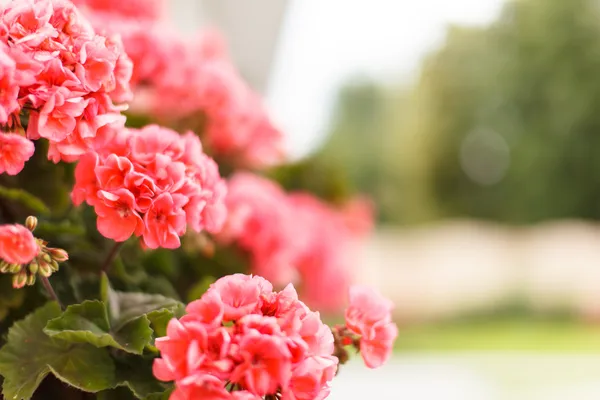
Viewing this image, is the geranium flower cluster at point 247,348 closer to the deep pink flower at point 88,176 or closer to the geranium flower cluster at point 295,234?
the deep pink flower at point 88,176

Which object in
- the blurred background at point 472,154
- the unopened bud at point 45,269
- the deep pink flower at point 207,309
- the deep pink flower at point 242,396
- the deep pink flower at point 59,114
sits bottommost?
the blurred background at point 472,154

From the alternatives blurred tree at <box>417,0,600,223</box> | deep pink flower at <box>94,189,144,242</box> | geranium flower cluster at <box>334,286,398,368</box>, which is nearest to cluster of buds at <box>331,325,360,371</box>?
geranium flower cluster at <box>334,286,398,368</box>

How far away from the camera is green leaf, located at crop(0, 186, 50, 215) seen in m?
0.39

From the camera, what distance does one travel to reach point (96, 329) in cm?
35

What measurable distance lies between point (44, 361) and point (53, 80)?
13 centimetres

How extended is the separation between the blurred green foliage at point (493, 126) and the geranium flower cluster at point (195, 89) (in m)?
5.96

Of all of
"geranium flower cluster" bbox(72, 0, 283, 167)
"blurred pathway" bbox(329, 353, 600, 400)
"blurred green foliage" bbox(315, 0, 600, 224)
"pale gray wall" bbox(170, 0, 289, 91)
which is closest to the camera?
"geranium flower cluster" bbox(72, 0, 283, 167)

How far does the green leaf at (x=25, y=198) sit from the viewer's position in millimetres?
393

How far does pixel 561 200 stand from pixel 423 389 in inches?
225

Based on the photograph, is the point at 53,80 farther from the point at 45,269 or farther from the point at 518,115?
the point at 518,115

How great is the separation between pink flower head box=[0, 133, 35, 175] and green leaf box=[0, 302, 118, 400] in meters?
0.08

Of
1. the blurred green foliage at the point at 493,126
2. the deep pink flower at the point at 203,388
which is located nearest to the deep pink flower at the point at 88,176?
the deep pink flower at the point at 203,388

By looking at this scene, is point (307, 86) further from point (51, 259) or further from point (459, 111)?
point (51, 259)

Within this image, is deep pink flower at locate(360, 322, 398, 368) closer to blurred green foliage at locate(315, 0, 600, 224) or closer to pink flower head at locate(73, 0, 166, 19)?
pink flower head at locate(73, 0, 166, 19)
